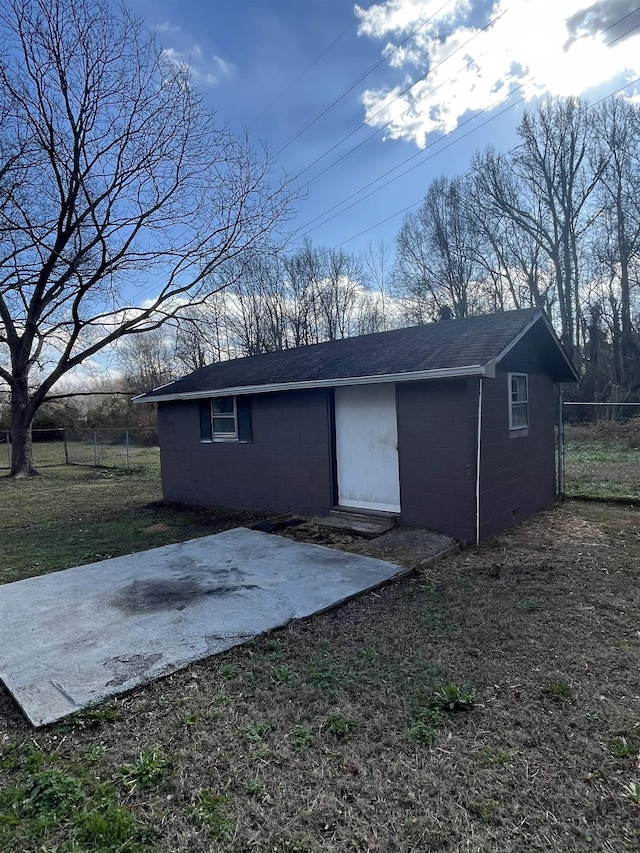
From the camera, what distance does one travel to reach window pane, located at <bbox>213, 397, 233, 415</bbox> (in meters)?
9.16

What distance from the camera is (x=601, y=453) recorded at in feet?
43.7

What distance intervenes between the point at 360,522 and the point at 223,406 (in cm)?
385

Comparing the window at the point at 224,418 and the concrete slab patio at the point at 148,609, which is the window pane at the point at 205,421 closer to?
the window at the point at 224,418

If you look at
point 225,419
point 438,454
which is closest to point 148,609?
point 438,454

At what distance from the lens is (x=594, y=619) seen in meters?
3.80

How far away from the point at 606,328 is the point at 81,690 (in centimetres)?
2321

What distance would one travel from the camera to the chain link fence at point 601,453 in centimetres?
915

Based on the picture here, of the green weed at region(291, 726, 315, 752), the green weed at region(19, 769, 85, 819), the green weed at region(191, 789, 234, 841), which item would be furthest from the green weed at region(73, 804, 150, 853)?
the green weed at region(291, 726, 315, 752)

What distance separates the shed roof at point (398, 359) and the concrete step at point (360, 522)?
1.97m

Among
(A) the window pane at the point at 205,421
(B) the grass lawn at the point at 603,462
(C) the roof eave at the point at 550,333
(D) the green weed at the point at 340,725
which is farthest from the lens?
(A) the window pane at the point at 205,421

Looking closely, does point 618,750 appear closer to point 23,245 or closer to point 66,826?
point 66,826

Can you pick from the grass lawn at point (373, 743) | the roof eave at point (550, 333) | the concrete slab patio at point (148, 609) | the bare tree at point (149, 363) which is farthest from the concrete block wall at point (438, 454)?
the bare tree at point (149, 363)

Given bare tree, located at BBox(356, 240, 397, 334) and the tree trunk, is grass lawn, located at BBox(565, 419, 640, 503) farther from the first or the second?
the tree trunk

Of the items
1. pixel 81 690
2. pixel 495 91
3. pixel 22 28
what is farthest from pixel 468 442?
pixel 22 28
